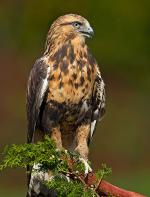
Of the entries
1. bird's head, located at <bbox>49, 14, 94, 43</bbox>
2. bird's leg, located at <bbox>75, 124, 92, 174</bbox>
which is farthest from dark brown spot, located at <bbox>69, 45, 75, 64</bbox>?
bird's leg, located at <bbox>75, 124, 92, 174</bbox>

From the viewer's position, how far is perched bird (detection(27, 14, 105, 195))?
26.5ft

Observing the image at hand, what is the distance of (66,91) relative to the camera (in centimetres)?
805

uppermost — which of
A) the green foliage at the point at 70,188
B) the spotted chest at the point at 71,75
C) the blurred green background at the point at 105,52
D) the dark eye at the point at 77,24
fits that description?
the dark eye at the point at 77,24

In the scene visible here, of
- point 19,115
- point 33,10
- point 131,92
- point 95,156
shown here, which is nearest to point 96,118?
point 95,156

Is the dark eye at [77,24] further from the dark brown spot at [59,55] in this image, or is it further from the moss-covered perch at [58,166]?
the moss-covered perch at [58,166]

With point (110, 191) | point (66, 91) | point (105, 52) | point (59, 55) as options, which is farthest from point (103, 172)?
point (105, 52)

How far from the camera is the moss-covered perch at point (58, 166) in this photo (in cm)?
637

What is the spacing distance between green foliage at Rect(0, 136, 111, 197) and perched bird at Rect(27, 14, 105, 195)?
60.1 inches

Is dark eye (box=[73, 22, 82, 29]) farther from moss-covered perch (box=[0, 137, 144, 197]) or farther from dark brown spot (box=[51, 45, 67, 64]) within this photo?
moss-covered perch (box=[0, 137, 144, 197])

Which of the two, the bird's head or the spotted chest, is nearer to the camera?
the spotted chest

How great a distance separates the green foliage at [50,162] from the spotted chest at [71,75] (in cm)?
154

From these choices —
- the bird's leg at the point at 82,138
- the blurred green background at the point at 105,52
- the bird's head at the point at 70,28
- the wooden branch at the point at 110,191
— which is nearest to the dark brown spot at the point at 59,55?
the bird's head at the point at 70,28

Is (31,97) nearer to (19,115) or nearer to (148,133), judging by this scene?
(148,133)

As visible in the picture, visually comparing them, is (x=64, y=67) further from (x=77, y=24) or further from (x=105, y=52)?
(x=105, y=52)
